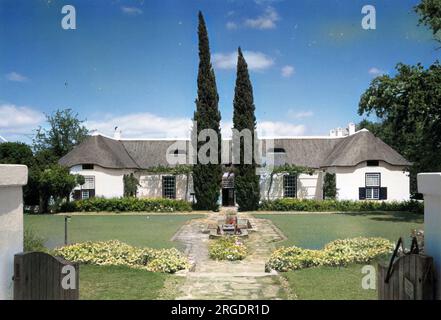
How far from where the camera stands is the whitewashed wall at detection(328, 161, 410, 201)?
30766 millimetres

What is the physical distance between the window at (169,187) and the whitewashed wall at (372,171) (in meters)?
12.4

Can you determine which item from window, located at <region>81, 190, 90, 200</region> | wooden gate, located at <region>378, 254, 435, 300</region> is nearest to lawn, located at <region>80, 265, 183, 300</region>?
wooden gate, located at <region>378, 254, 435, 300</region>

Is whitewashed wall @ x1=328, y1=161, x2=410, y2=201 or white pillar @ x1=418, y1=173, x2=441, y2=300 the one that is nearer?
white pillar @ x1=418, y1=173, x2=441, y2=300

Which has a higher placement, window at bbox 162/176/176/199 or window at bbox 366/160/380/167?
window at bbox 366/160/380/167

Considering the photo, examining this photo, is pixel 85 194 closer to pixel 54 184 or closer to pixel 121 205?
pixel 121 205

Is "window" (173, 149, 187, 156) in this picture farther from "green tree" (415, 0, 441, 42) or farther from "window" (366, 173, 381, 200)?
"green tree" (415, 0, 441, 42)

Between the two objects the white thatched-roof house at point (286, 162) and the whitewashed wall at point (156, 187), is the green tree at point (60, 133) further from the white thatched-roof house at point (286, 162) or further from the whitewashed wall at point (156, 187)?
the whitewashed wall at point (156, 187)

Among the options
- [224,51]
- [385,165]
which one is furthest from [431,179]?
[385,165]

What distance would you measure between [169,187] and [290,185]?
30.7 feet

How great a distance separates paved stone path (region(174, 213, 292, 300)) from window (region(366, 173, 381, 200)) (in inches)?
642

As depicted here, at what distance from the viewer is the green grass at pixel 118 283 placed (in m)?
6.61

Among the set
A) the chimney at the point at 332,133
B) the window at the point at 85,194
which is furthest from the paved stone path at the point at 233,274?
the chimney at the point at 332,133

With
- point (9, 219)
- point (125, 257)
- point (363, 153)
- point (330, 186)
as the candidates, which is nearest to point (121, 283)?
point (125, 257)
